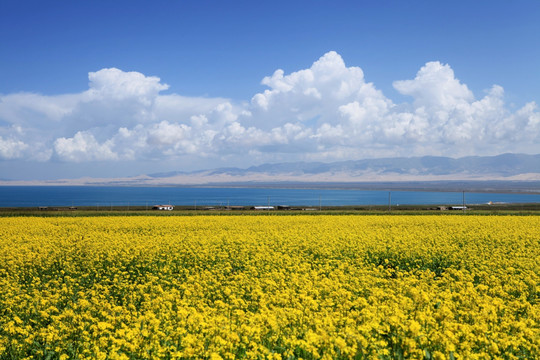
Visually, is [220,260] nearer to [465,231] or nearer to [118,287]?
[118,287]

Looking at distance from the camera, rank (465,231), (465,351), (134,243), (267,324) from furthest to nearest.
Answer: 1. (465,231)
2. (134,243)
3. (267,324)
4. (465,351)

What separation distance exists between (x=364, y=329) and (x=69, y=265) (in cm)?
1127

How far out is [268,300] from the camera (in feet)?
30.7

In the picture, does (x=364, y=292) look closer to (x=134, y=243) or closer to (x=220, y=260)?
(x=220, y=260)

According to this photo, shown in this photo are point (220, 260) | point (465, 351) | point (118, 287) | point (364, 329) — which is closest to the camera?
point (465, 351)

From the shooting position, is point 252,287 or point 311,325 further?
point 252,287

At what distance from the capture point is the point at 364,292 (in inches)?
426

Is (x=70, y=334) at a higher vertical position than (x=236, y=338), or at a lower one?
lower

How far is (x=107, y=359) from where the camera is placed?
6.94m

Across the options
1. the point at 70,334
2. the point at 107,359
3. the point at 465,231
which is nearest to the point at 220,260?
the point at 70,334

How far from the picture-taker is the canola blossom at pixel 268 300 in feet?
21.9

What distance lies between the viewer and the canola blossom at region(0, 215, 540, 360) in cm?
668

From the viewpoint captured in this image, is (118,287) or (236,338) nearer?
(236,338)

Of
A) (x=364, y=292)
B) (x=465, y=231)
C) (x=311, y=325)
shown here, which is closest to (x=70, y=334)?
(x=311, y=325)
